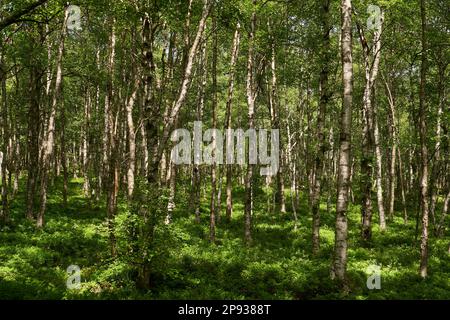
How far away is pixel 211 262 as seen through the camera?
48.4 ft

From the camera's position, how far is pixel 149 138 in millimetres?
12266

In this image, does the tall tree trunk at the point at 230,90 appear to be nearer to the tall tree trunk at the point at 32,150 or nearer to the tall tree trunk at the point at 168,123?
the tall tree trunk at the point at 168,123

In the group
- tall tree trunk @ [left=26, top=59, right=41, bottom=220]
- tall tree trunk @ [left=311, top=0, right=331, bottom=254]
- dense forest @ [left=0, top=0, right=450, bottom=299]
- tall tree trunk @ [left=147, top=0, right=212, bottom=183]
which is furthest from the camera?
tall tree trunk @ [left=26, top=59, right=41, bottom=220]

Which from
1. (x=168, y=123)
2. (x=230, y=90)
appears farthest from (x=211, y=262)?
(x=230, y=90)

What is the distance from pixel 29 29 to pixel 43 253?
41.7 feet

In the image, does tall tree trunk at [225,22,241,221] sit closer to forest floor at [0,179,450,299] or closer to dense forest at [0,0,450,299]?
dense forest at [0,0,450,299]

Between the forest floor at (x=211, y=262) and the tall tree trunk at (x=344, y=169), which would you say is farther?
the forest floor at (x=211, y=262)

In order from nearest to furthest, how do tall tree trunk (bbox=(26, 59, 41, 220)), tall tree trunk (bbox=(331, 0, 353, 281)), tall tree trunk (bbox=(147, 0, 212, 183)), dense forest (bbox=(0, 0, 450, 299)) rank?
tall tree trunk (bbox=(331, 0, 353, 281))
dense forest (bbox=(0, 0, 450, 299))
tall tree trunk (bbox=(147, 0, 212, 183))
tall tree trunk (bbox=(26, 59, 41, 220))

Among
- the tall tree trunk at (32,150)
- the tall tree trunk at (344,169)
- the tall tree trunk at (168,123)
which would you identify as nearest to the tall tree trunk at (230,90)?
the tall tree trunk at (168,123)

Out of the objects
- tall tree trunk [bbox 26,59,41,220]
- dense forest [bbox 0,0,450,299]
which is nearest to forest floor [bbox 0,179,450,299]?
dense forest [bbox 0,0,450,299]

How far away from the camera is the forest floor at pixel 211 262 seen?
10922mm

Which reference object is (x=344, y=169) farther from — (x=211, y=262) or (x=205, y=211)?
(x=205, y=211)

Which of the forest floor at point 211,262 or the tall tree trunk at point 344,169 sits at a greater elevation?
the tall tree trunk at point 344,169

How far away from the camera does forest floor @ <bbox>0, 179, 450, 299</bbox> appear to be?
10922 mm
